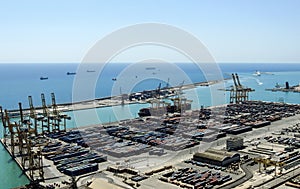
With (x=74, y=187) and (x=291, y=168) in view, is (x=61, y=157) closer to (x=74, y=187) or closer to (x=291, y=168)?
(x=74, y=187)

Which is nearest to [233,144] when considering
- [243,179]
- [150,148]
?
[150,148]

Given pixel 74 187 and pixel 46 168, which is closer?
pixel 74 187

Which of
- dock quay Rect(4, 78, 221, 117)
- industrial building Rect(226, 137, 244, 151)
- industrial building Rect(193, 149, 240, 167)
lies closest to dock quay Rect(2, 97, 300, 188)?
industrial building Rect(193, 149, 240, 167)

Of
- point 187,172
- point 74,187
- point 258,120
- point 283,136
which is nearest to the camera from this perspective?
point 74,187

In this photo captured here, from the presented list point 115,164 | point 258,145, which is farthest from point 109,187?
point 258,145

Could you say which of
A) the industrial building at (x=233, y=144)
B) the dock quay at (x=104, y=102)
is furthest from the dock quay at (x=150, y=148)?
the dock quay at (x=104, y=102)
